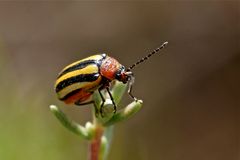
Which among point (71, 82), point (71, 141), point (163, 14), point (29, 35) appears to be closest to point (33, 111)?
point (71, 141)

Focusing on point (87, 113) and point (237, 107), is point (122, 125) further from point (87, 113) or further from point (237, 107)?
point (237, 107)

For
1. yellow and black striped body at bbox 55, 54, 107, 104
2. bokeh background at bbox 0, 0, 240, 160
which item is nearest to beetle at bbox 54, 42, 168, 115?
yellow and black striped body at bbox 55, 54, 107, 104

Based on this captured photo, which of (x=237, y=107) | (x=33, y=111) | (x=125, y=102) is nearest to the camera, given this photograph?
(x=33, y=111)

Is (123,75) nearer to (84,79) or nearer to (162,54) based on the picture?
(84,79)

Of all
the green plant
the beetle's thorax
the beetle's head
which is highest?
the beetle's thorax

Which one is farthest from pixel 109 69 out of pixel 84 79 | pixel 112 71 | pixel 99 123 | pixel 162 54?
pixel 162 54

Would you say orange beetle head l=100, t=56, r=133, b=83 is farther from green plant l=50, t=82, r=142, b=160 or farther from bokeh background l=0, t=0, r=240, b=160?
bokeh background l=0, t=0, r=240, b=160

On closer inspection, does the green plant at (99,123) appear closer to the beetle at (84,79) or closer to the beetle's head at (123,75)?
the beetle at (84,79)

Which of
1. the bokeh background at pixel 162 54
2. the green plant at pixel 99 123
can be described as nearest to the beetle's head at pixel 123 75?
the green plant at pixel 99 123
